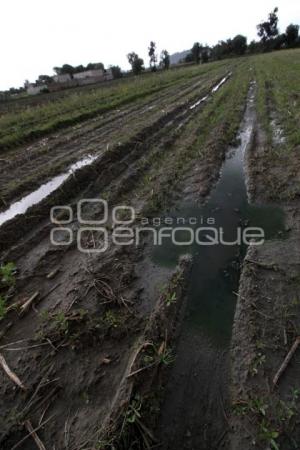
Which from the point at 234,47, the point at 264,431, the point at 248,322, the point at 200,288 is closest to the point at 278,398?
the point at 264,431

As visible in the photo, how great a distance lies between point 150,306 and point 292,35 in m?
81.2

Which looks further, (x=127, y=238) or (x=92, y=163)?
(x=92, y=163)

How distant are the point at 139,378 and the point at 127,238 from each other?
97.0 inches

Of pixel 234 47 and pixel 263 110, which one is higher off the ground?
pixel 234 47

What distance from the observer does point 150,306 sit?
334 cm

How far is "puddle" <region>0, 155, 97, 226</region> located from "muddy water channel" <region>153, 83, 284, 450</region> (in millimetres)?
3176

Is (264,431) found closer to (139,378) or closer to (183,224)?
(139,378)

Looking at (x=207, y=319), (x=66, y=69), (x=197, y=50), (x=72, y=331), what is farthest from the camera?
(x=66, y=69)

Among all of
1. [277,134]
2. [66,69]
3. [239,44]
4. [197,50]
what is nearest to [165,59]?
[197,50]

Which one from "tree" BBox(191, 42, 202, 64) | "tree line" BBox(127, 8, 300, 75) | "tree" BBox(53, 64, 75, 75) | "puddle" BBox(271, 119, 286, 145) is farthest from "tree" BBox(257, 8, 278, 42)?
"puddle" BBox(271, 119, 286, 145)

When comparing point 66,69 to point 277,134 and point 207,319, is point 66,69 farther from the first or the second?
point 207,319

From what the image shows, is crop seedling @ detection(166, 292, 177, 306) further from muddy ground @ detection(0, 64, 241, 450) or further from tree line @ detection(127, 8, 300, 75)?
tree line @ detection(127, 8, 300, 75)

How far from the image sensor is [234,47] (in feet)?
218

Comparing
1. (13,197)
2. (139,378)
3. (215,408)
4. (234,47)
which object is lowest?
(215,408)
